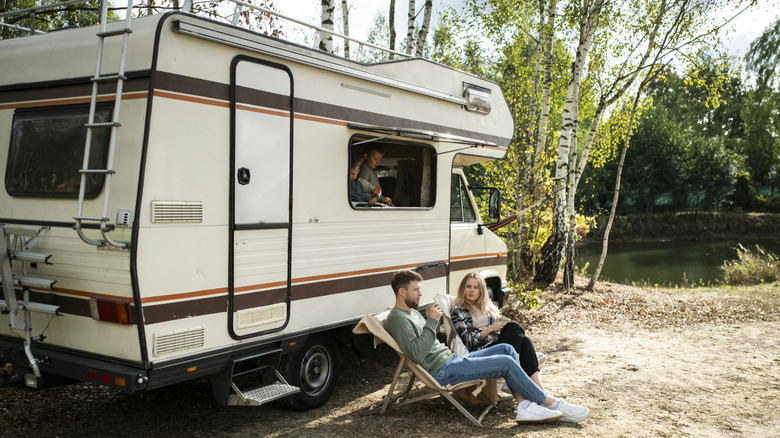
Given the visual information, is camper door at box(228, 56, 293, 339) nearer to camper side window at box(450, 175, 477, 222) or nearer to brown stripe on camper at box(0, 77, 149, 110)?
brown stripe on camper at box(0, 77, 149, 110)

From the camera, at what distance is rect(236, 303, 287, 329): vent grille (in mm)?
4109

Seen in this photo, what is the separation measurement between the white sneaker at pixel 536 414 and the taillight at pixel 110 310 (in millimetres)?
2778

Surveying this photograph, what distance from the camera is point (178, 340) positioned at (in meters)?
3.74

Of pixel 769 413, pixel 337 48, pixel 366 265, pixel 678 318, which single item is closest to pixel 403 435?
pixel 366 265

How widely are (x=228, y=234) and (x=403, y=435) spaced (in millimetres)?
1865

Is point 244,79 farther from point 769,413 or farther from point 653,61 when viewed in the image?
point 653,61

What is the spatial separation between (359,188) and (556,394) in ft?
8.15

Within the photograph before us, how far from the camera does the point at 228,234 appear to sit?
4.02 m

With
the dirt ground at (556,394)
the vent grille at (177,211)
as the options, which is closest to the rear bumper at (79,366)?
the dirt ground at (556,394)

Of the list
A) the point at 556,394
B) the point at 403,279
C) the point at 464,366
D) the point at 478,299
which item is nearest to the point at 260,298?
the point at 403,279

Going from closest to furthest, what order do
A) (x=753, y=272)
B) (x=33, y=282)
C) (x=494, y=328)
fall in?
(x=33, y=282) → (x=494, y=328) → (x=753, y=272)

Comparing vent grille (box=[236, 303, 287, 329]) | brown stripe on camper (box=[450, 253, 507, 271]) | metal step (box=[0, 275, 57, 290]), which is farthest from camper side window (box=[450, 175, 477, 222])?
metal step (box=[0, 275, 57, 290])

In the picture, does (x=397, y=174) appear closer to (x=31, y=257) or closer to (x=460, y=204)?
(x=460, y=204)

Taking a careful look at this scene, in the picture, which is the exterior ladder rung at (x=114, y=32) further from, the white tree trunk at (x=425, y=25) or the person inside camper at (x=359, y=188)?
the white tree trunk at (x=425, y=25)
